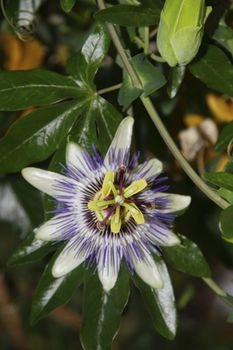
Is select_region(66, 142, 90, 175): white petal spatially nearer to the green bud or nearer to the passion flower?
the passion flower

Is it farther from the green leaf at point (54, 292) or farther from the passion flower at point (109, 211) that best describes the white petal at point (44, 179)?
the green leaf at point (54, 292)

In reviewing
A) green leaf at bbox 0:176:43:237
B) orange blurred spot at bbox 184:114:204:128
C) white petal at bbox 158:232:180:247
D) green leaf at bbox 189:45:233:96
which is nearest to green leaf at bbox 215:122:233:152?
green leaf at bbox 189:45:233:96

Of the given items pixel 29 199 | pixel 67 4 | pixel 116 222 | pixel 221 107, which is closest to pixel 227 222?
pixel 116 222

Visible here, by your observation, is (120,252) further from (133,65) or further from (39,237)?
(133,65)

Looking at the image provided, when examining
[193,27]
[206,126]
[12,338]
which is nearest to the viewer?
[193,27]

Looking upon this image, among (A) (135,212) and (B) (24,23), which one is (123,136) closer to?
(A) (135,212)

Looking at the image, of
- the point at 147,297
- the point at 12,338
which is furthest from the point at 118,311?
the point at 12,338
